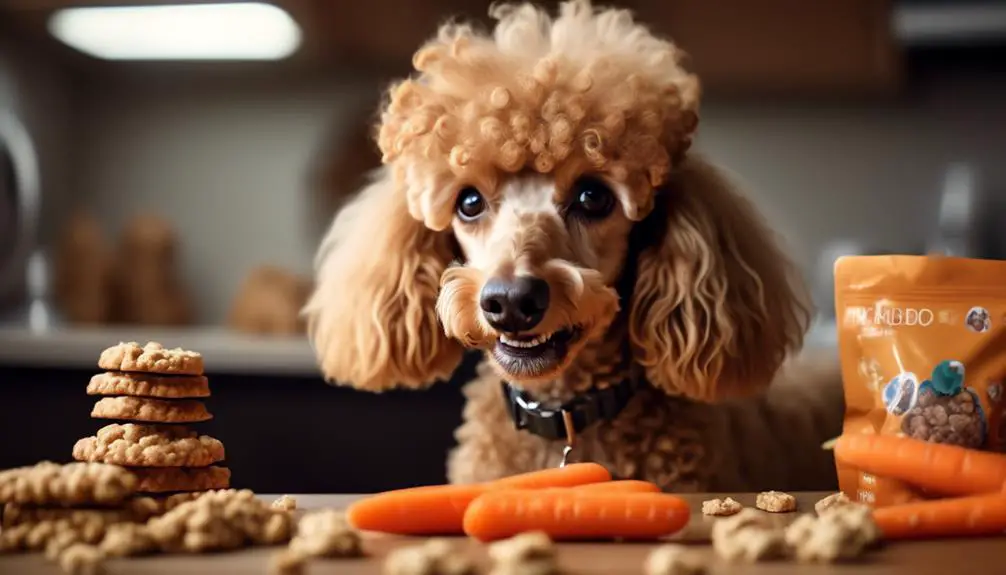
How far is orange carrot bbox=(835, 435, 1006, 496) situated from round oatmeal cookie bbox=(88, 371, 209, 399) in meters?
0.53

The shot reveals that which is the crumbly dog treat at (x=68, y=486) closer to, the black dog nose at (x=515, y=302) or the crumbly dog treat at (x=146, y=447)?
the crumbly dog treat at (x=146, y=447)

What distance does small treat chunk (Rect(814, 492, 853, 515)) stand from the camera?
76cm

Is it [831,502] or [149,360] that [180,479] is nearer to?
[149,360]

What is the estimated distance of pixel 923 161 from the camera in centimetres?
316

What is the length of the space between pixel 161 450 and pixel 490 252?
44cm

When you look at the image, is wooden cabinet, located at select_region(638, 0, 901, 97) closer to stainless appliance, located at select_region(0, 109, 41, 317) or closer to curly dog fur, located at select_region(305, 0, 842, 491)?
curly dog fur, located at select_region(305, 0, 842, 491)

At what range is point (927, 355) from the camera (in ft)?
2.55

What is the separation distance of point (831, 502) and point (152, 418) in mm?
540

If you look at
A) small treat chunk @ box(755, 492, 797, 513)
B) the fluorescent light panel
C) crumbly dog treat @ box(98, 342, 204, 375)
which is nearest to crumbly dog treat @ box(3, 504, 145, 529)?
crumbly dog treat @ box(98, 342, 204, 375)

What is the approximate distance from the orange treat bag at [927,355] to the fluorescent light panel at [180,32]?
8.27 feet

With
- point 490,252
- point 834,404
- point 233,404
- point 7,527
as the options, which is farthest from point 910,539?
point 233,404

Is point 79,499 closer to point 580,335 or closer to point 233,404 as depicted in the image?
point 580,335

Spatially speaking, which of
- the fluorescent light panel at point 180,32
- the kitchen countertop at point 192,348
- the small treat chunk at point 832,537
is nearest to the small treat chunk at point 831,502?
the small treat chunk at point 832,537

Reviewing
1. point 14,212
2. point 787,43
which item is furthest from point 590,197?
point 14,212
